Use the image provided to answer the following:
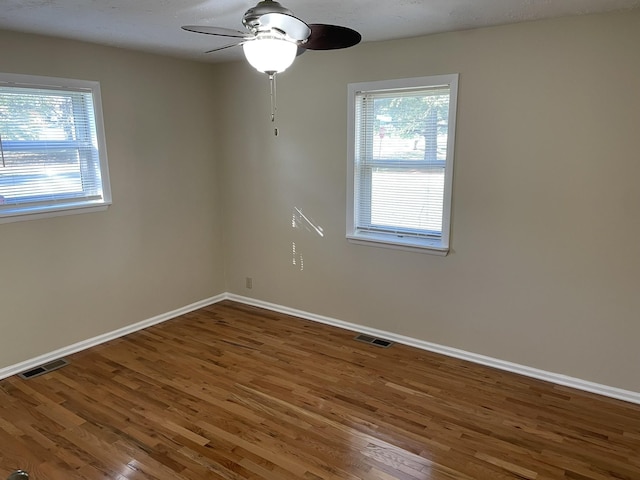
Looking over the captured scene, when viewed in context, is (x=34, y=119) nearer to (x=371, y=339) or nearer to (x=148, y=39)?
(x=148, y=39)

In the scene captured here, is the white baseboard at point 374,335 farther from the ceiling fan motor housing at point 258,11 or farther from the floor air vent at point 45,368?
the ceiling fan motor housing at point 258,11

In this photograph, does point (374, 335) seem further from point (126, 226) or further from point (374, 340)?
point (126, 226)

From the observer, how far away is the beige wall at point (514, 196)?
274cm

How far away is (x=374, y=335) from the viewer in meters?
3.87

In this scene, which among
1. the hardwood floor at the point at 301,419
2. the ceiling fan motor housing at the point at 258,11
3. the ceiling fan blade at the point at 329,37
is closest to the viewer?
the ceiling fan motor housing at the point at 258,11

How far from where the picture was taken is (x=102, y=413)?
276cm

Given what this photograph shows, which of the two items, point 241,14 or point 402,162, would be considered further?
point 402,162

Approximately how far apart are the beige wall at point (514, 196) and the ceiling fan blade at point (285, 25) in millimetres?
1696

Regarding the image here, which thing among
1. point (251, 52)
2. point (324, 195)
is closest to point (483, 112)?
point (324, 195)

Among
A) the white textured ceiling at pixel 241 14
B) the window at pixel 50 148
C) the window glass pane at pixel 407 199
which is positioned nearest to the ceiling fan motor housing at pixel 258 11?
the white textured ceiling at pixel 241 14

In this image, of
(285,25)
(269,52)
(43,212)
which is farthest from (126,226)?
(285,25)

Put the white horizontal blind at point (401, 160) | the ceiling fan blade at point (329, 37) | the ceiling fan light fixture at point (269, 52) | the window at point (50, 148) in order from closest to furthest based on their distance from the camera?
the ceiling fan light fixture at point (269, 52) → the ceiling fan blade at point (329, 37) → the window at point (50, 148) → the white horizontal blind at point (401, 160)

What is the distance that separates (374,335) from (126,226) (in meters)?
2.33

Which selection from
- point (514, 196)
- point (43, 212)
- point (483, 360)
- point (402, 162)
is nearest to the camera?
point (514, 196)
